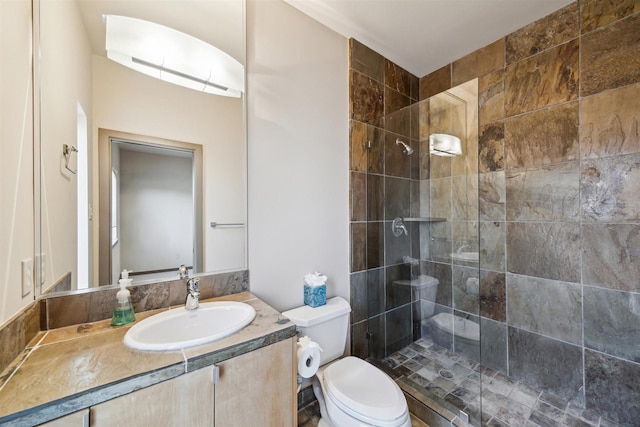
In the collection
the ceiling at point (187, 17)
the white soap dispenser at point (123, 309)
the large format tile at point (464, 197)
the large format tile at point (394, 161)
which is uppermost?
the ceiling at point (187, 17)

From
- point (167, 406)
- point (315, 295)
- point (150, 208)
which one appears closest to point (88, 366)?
point (167, 406)

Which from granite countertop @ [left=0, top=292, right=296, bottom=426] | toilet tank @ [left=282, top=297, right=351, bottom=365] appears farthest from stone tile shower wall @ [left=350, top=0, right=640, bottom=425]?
granite countertop @ [left=0, top=292, right=296, bottom=426]

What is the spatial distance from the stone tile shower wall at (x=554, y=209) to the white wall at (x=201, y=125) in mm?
905

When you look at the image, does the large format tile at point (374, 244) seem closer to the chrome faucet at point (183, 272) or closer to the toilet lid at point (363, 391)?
the toilet lid at point (363, 391)

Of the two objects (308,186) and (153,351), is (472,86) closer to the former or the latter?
(308,186)

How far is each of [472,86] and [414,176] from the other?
0.71m

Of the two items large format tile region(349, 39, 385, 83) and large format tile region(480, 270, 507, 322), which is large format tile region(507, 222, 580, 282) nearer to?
large format tile region(480, 270, 507, 322)

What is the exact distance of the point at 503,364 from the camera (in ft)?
6.30

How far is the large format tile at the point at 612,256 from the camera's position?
1.44m

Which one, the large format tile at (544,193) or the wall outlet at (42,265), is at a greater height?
the large format tile at (544,193)

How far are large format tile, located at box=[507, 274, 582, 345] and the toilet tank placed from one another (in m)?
1.31

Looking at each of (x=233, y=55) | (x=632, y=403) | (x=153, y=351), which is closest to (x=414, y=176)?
(x=233, y=55)

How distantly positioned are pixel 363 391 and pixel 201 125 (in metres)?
1.63

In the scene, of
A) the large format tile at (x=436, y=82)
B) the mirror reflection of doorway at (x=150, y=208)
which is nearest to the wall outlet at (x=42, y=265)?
the mirror reflection of doorway at (x=150, y=208)
